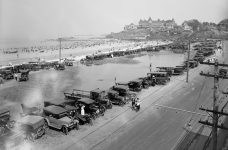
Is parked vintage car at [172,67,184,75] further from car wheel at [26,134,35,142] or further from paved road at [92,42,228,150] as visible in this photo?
car wheel at [26,134,35,142]

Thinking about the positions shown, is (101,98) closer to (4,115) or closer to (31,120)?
(31,120)

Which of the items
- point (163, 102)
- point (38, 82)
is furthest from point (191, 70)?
point (38, 82)

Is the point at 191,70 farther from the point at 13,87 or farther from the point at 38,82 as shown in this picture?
the point at 13,87

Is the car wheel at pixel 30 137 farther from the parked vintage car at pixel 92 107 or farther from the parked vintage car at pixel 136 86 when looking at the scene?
the parked vintage car at pixel 136 86

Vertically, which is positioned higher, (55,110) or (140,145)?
(55,110)

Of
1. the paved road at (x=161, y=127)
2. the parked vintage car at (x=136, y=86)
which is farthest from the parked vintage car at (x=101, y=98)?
the parked vintage car at (x=136, y=86)

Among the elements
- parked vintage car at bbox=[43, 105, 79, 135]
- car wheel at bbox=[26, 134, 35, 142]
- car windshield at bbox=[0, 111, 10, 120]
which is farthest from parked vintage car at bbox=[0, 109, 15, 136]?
parked vintage car at bbox=[43, 105, 79, 135]

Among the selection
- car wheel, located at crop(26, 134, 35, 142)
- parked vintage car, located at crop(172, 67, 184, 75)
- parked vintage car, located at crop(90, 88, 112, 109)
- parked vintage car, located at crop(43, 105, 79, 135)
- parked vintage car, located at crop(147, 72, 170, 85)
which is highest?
parked vintage car, located at crop(172, 67, 184, 75)

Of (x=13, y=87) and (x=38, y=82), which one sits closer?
(x=13, y=87)
